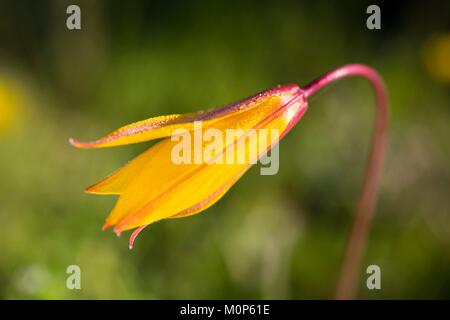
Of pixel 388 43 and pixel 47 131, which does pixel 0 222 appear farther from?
pixel 388 43

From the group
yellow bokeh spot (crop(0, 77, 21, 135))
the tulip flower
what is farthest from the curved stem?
yellow bokeh spot (crop(0, 77, 21, 135))

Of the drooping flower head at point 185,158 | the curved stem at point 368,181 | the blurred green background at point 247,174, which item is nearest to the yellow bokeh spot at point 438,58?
the blurred green background at point 247,174

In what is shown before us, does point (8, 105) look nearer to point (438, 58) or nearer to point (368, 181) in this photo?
point (368, 181)

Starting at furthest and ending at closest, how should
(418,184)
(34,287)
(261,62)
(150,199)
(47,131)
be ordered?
1. (261,62)
2. (47,131)
3. (418,184)
4. (34,287)
5. (150,199)

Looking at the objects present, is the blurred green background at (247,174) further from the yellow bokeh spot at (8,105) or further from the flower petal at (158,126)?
the flower petal at (158,126)

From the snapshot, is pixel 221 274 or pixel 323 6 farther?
pixel 323 6

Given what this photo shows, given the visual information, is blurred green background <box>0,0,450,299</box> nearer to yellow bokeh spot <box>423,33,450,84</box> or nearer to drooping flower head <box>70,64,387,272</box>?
yellow bokeh spot <box>423,33,450,84</box>
